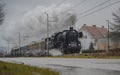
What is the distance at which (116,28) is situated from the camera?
91812 millimetres

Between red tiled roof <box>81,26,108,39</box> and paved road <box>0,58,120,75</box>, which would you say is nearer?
paved road <box>0,58,120,75</box>

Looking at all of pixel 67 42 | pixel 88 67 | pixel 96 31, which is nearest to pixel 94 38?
pixel 96 31

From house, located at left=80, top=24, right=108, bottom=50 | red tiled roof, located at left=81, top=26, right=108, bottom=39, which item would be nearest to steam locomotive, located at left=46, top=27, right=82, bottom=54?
house, located at left=80, top=24, right=108, bottom=50

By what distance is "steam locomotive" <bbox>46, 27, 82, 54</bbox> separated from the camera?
58784 mm

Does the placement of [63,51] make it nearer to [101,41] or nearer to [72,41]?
[72,41]

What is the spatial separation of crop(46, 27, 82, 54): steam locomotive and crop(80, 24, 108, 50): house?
51579mm

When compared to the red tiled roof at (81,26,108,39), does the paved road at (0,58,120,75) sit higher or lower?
lower

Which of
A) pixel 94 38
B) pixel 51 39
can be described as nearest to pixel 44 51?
pixel 51 39

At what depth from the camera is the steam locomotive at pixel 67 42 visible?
58.8 metres

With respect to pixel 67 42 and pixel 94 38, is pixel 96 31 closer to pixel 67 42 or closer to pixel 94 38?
pixel 94 38

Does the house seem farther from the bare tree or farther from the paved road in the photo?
the paved road

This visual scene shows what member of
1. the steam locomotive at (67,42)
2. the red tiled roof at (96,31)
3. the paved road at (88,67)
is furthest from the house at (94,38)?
the paved road at (88,67)

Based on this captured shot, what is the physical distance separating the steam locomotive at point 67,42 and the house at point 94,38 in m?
51.6

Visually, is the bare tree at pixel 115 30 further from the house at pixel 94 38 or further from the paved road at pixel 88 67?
the paved road at pixel 88 67
